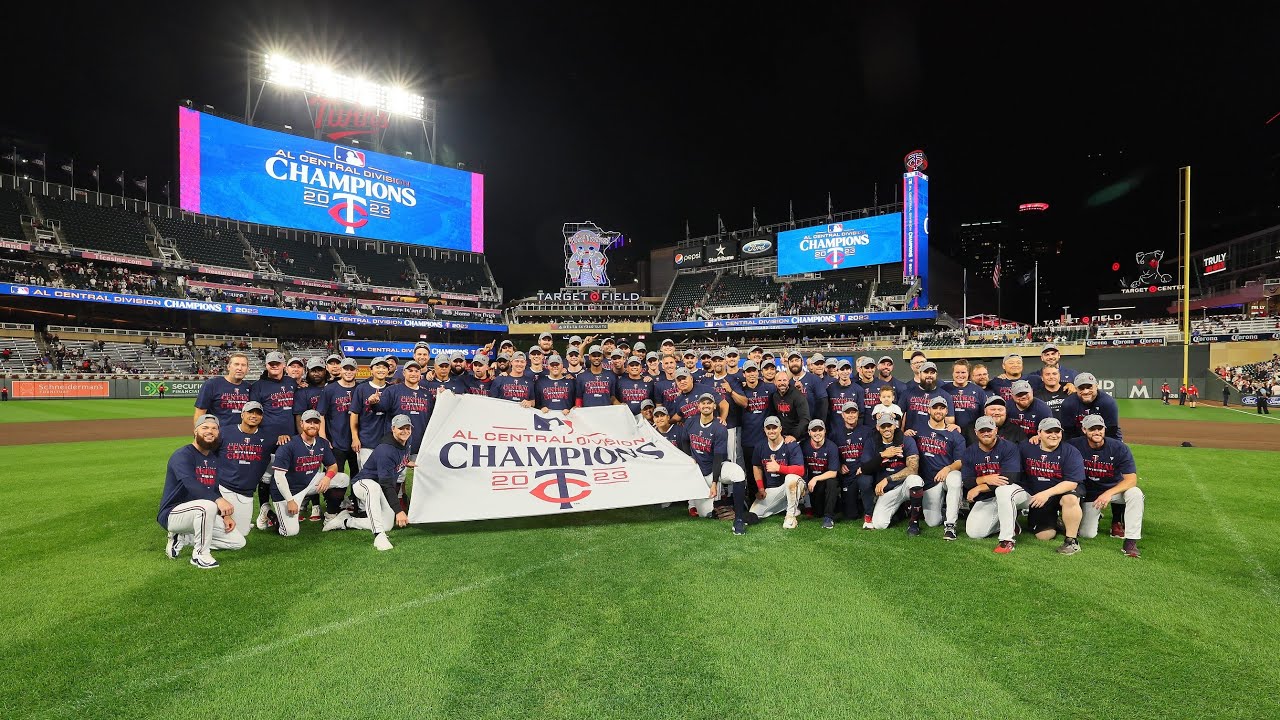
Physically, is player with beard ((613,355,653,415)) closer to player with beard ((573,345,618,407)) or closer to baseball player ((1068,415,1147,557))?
player with beard ((573,345,618,407))

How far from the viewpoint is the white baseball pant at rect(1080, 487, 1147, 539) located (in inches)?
237

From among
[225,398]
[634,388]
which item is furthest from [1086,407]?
[225,398]

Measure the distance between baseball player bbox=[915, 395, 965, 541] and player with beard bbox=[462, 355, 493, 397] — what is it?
6.43 meters

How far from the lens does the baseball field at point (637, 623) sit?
326 centimetres

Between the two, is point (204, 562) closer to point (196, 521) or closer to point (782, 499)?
point (196, 521)

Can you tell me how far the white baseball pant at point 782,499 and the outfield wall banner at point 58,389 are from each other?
39.5 m

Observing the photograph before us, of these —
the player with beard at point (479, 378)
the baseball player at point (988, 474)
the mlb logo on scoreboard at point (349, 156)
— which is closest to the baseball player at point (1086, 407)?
the baseball player at point (988, 474)

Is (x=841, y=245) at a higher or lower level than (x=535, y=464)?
higher

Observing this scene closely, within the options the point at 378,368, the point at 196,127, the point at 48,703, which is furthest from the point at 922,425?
the point at 196,127

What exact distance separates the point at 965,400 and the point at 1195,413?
24.7 m

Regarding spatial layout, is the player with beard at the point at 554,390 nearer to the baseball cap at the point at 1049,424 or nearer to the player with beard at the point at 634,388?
the player with beard at the point at 634,388

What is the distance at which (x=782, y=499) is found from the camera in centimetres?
743

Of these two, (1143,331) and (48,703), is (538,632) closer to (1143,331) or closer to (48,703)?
(48,703)

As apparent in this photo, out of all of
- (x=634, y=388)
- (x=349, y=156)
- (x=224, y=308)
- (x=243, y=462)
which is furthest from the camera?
(x=349, y=156)
